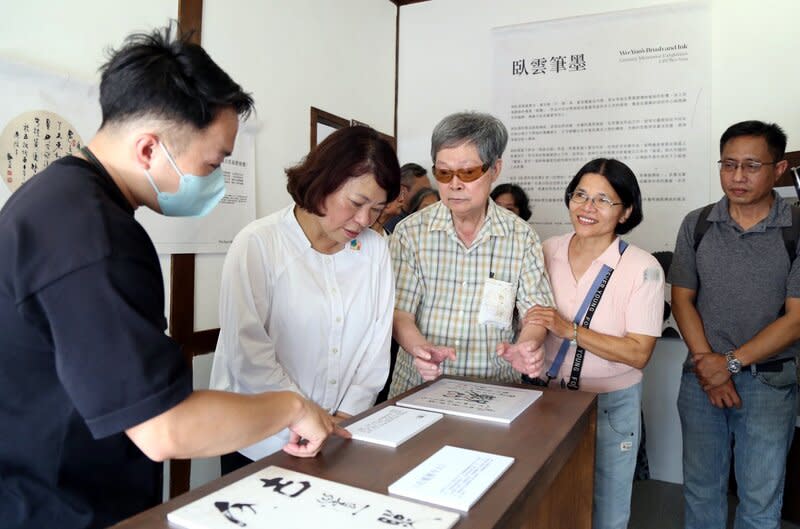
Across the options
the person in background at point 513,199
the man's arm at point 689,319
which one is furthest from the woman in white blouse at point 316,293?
the person in background at point 513,199

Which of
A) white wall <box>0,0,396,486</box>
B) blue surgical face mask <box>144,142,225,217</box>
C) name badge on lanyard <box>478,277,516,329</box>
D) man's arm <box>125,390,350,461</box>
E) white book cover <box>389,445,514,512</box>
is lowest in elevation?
white book cover <box>389,445,514,512</box>

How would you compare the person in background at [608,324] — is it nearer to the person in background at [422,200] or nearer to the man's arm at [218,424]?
the man's arm at [218,424]

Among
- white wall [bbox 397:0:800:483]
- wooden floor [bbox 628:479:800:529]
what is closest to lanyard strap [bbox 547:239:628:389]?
wooden floor [bbox 628:479:800:529]

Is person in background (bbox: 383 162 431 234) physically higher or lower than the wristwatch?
higher

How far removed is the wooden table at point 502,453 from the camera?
0.87m

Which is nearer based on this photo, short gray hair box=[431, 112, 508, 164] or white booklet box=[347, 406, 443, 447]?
white booklet box=[347, 406, 443, 447]

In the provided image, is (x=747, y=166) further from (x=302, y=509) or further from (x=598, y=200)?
(x=302, y=509)

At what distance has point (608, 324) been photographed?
192 centimetres

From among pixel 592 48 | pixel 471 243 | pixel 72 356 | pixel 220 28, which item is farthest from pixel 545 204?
pixel 72 356

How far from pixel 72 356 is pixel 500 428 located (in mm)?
894

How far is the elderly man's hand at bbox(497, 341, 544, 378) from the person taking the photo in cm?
165

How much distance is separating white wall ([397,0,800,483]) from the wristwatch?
1137 mm

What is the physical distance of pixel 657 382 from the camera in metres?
3.33

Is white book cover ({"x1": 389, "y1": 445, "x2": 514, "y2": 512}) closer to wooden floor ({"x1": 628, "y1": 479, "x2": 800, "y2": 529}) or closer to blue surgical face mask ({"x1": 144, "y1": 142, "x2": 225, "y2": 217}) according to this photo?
blue surgical face mask ({"x1": 144, "y1": 142, "x2": 225, "y2": 217})
